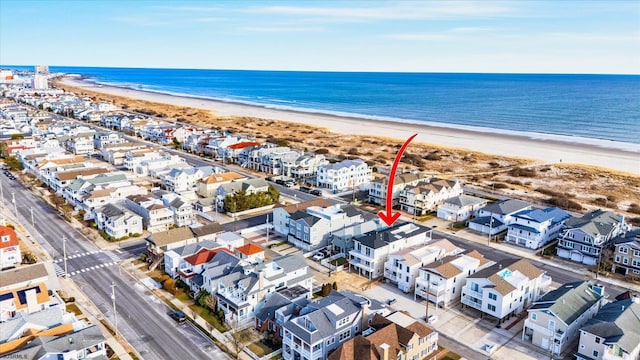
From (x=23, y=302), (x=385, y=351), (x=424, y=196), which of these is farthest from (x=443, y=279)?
(x=23, y=302)

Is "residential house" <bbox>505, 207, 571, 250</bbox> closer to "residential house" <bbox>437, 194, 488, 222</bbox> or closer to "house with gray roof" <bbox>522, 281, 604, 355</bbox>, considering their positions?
"residential house" <bbox>437, 194, 488, 222</bbox>

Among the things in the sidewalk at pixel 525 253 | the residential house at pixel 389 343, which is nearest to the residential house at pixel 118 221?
the residential house at pixel 389 343

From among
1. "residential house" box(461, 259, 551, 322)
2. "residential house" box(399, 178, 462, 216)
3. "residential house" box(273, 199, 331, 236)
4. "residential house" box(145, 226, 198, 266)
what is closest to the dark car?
"residential house" box(145, 226, 198, 266)

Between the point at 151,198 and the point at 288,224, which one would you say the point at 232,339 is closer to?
the point at 288,224

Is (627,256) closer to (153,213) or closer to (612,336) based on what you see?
(612,336)

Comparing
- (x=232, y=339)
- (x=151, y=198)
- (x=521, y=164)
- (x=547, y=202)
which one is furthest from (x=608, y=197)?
(x=151, y=198)

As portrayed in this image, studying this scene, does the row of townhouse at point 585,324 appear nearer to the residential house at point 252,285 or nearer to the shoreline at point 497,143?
the residential house at point 252,285
